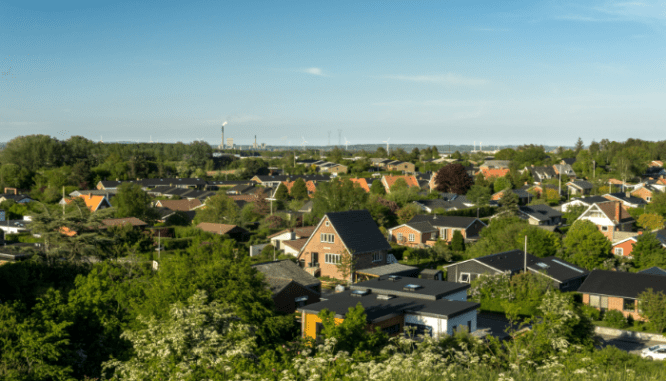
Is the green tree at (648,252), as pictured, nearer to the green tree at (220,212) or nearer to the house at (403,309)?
the house at (403,309)

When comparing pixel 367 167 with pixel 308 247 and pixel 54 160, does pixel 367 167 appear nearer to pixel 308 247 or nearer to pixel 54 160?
pixel 54 160

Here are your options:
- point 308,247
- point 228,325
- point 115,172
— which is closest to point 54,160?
point 115,172

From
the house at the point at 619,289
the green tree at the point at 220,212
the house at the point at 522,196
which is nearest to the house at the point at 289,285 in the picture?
the house at the point at 619,289

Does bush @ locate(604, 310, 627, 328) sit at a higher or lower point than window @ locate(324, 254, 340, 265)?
lower

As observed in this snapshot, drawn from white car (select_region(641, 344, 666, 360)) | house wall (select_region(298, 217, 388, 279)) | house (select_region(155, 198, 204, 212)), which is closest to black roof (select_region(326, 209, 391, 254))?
house wall (select_region(298, 217, 388, 279))

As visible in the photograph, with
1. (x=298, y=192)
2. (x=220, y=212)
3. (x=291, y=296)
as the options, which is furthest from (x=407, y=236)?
(x=298, y=192)

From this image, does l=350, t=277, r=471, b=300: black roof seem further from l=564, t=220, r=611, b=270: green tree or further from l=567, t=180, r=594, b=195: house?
l=567, t=180, r=594, b=195: house
